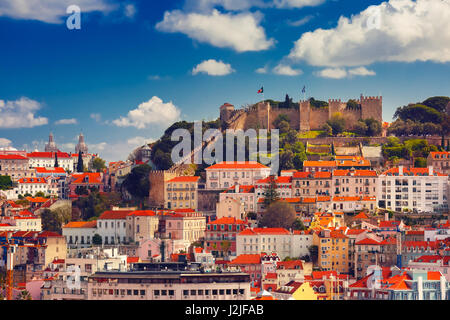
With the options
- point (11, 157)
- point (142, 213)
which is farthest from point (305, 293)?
point (11, 157)

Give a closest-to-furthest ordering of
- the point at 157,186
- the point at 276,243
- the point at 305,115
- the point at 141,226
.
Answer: the point at 276,243 → the point at 141,226 → the point at 157,186 → the point at 305,115

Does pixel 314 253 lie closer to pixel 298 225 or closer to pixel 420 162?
pixel 298 225

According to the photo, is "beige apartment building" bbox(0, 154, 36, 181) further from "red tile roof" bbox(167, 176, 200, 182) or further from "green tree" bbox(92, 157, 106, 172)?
"red tile roof" bbox(167, 176, 200, 182)

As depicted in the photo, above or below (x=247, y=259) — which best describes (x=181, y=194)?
above

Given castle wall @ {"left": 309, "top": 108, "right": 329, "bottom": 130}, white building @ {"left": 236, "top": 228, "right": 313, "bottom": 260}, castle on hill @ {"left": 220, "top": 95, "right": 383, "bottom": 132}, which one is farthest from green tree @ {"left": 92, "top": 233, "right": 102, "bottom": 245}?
castle wall @ {"left": 309, "top": 108, "right": 329, "bottom": 130}

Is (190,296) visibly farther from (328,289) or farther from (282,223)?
(282,223)

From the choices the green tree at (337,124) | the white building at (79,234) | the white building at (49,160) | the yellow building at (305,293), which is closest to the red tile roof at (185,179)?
the white building at (79,234)

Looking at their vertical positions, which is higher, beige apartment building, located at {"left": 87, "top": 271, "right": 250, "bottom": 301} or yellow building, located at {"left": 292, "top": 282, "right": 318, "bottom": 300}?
beige apartment building, located at {"left": 87, "top": 271, "right": 250, "bottom": 301}
